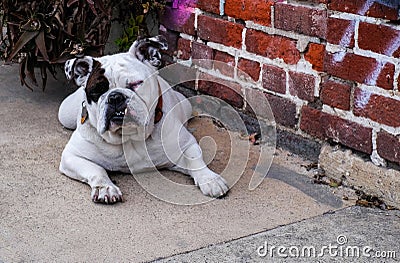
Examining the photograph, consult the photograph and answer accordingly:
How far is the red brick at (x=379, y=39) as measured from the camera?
115 inches

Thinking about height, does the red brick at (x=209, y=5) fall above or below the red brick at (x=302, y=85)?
above

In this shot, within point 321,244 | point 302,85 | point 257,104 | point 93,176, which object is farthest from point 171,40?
point 321,244

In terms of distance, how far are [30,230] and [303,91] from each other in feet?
4.73

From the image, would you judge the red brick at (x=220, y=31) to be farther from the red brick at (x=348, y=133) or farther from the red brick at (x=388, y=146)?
the red brick at (x=388, y=146)

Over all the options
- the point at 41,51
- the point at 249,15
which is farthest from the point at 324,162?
the point at 41,51

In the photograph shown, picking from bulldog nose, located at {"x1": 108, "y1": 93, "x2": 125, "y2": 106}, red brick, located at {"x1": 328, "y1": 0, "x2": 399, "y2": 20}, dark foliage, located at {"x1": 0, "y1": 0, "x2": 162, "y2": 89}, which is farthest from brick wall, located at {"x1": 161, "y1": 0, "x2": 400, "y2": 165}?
bulldog nose, located at {"x1": 108, "y1": 93, "x2": 125, "y2": 106}

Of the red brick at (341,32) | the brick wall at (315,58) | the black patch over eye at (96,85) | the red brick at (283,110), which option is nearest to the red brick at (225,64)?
the brick wall at (315,58)

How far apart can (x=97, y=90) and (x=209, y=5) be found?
1.06 metres

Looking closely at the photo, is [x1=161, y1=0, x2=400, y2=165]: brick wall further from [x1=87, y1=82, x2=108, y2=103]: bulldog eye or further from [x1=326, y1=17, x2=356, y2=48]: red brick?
[x1=87, y1=82, x2=108, y2=103]: bulldog eye

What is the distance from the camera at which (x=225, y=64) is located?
156 inches

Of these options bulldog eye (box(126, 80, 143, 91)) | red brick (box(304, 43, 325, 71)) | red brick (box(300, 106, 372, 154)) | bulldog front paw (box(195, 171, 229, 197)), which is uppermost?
red brick (box(304, 43, 325, 71))

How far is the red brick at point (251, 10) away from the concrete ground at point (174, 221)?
27.0 inches

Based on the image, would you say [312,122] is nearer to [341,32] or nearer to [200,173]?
[341,32]

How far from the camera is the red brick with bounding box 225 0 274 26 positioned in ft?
11.9
